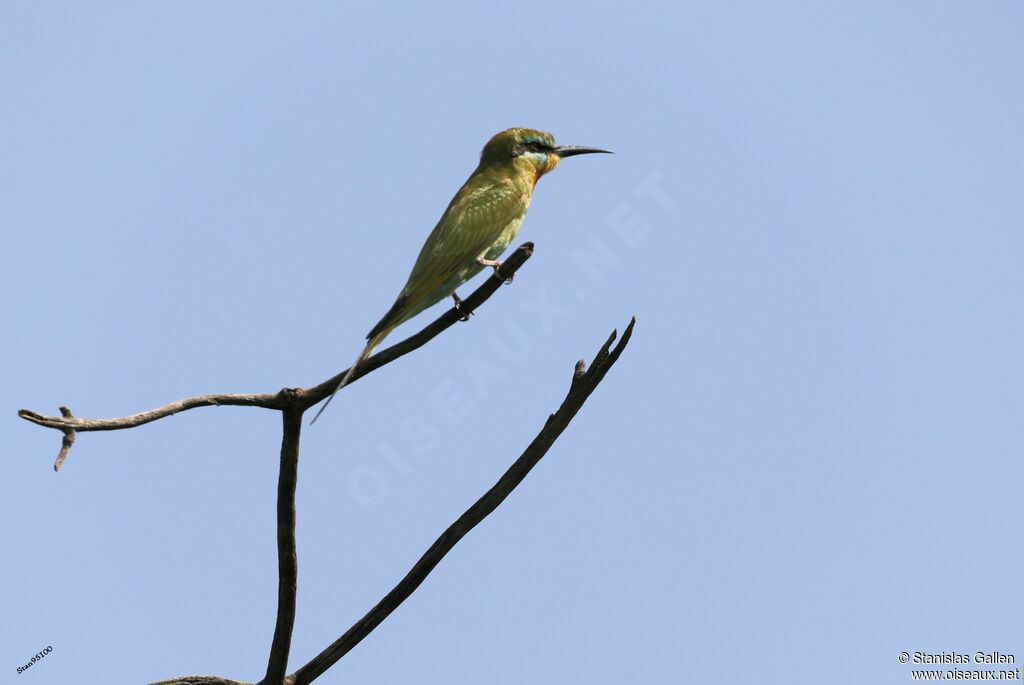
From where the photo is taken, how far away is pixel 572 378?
365 cm

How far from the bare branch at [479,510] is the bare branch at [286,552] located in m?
0.11

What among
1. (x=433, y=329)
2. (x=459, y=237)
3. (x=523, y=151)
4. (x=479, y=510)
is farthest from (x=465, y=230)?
(x=479, y=510)

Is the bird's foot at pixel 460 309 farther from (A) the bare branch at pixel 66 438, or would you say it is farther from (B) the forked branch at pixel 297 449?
(A) the bare branch at pixel 66 438

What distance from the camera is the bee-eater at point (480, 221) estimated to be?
4.19m

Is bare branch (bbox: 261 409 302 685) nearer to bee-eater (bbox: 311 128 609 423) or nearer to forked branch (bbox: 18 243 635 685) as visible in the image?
forked branch (bbox: 18 243 635 685)

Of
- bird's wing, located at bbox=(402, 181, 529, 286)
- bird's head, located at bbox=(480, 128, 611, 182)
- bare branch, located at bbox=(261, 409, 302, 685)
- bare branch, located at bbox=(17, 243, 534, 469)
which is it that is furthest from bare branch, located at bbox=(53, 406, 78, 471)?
bird's head, located at bbox=(480, 128, 611, 182)

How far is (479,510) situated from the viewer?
11.7ft

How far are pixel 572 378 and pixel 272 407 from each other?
1061 mm

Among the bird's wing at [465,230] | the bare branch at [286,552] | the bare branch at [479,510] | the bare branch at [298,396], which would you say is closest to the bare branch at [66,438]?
the bare branch at [298,396]

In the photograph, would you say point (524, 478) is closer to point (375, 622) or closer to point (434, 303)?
point (375, 622)

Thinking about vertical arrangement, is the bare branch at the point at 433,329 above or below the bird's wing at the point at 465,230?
below

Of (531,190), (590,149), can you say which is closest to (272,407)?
(531,190)

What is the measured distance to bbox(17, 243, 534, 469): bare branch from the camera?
3084mm

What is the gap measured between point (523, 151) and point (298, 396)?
95.3 inches
